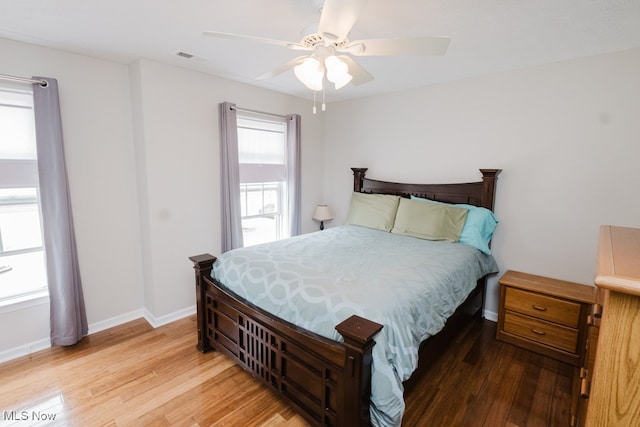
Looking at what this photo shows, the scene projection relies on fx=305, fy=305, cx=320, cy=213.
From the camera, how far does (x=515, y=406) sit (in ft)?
6.48

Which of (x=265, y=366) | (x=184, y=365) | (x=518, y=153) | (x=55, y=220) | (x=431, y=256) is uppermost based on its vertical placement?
(x=518, y=153)

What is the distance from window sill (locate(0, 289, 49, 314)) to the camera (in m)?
2.40

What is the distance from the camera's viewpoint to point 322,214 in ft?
14.3

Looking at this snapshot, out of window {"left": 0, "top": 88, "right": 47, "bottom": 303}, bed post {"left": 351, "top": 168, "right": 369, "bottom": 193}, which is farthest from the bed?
window {"left": 0, "top": 88, "right": 47, "bottom": 303}

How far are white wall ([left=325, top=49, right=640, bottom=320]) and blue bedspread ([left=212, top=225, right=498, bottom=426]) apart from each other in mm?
581

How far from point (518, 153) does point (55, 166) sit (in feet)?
13.2

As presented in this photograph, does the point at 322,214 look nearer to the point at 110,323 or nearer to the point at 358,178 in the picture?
the point at 358,178

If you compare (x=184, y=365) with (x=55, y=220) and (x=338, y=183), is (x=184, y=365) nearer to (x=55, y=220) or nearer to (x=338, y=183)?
(x=55, y=220)

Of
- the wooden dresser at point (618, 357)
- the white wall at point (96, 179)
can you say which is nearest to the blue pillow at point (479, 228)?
the wooden dresser at point (618, 357)

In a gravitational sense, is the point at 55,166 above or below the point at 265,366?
above

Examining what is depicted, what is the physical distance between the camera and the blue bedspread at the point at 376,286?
1.57m

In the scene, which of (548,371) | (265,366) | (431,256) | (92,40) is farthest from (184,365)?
(548,371)

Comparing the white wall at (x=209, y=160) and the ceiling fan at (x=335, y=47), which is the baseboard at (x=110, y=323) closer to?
the white wall at (x=209, y=160)

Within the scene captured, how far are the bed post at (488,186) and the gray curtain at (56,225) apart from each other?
373 cm
